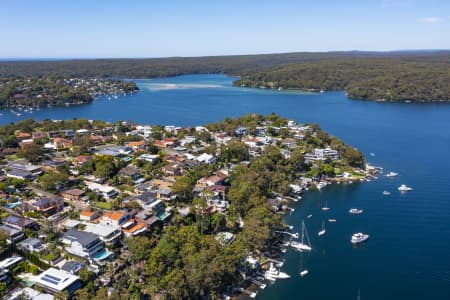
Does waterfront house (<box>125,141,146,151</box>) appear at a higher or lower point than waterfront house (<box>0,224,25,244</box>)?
higher

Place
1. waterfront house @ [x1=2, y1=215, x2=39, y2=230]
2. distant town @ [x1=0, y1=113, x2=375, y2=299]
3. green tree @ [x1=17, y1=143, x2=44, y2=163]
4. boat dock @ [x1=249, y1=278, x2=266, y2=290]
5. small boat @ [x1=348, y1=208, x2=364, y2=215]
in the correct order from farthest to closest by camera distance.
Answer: green tree @ [x1=17, y1=143, x2=44, y2=163], small boat @ [x1=348, y1=208, x2=364, y2=215], waterfront house @ [x1=2, y1=215, x2=39, y2=230], boat dock @ [x1=249, y1=278, x2=266, y2=290], distant town @ [x1=0, y1=113, x2=375, y2=299]

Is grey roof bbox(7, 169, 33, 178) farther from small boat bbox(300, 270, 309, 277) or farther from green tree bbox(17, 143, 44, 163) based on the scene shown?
small boat bbox(300, 270, 309, 277)

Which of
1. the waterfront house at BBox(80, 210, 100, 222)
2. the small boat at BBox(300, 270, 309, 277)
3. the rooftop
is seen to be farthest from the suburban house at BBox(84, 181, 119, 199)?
the small boat at BBox(300, 270, 309, 277)

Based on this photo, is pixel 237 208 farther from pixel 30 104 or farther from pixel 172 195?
pixel 30 104

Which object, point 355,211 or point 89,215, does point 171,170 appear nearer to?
point 89,215

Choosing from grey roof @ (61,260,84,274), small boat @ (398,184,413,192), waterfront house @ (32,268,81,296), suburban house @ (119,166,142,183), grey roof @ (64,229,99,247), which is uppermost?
suburban house @ (119,166,142,183)

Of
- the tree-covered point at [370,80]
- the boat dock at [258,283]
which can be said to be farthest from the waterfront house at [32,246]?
the tree-covered point at [370,80]

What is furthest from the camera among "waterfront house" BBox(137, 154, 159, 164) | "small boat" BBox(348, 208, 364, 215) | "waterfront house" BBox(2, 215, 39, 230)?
"waterfront house" BBox(137, 154, 159, 164)
